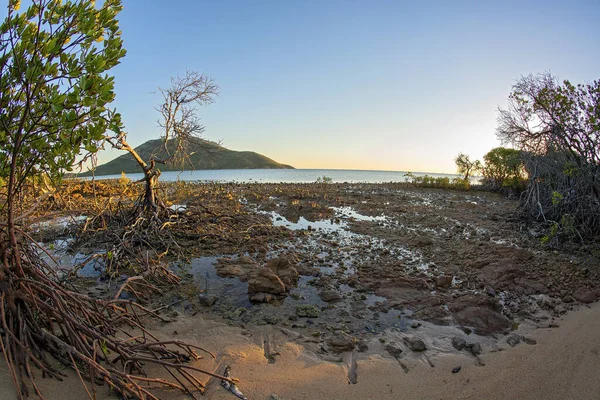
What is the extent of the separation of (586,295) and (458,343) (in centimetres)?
303

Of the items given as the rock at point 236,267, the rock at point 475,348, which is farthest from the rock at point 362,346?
the rock at point 236,267

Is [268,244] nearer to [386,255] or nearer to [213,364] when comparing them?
[386,255]

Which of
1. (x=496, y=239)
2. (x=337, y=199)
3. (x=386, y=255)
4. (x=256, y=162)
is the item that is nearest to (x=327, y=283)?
(x=386, y=255)

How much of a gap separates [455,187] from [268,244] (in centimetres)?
2130

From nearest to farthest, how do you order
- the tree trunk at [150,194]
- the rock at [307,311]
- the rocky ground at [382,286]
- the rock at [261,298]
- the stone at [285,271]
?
the rocky ground at [382,286] → the rock at [307,311] → the rock at [261,298] → the stone at [285,271] → the tree trunk at [150,194]

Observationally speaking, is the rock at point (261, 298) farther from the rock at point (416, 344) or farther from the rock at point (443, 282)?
the rock at point (443, 282)

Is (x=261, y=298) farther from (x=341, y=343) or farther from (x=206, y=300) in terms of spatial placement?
(x=341, y=343)

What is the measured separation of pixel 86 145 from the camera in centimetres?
270

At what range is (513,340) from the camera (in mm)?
4094

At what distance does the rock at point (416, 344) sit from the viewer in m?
3.93

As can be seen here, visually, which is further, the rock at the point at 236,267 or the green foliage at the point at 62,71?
the rock at the point at 236,267

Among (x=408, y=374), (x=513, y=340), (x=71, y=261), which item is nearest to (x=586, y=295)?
(x=513, y=340)

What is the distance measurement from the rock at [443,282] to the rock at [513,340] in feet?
5.36

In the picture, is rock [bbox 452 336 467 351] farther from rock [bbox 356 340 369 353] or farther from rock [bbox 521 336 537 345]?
rock [bbox 356 340 369 353]
